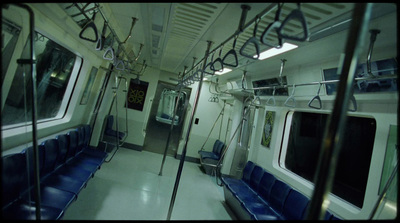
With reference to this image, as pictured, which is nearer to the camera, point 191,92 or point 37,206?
point 37,206

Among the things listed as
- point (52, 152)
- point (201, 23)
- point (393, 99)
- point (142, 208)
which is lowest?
point (142, 208)

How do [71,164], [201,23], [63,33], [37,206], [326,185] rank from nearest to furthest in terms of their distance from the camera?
[326,185], [37,206], [201,23], [63,33], [71,164]

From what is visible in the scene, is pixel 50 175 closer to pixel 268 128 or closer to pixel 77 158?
pixel 77 158

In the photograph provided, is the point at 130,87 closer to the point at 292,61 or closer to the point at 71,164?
the point at 71,164

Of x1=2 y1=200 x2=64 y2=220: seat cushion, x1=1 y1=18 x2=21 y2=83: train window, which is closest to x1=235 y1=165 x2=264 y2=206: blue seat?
x1=2 y1=200 x2=64 y2=220: seat cushion

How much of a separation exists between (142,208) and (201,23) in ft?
8.02

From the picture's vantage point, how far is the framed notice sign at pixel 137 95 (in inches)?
225

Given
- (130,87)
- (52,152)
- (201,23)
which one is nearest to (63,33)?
(52,152)

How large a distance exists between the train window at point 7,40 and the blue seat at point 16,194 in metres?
0.55

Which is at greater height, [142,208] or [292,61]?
[292,61]

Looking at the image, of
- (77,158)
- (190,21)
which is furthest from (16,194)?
(77,158)

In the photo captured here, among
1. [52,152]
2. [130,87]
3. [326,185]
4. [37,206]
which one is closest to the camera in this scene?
[326,185]

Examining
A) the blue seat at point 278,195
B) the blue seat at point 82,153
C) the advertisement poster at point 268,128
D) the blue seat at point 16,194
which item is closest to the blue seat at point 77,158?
the blue seat at point 82,153

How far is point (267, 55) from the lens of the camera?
2.53m
